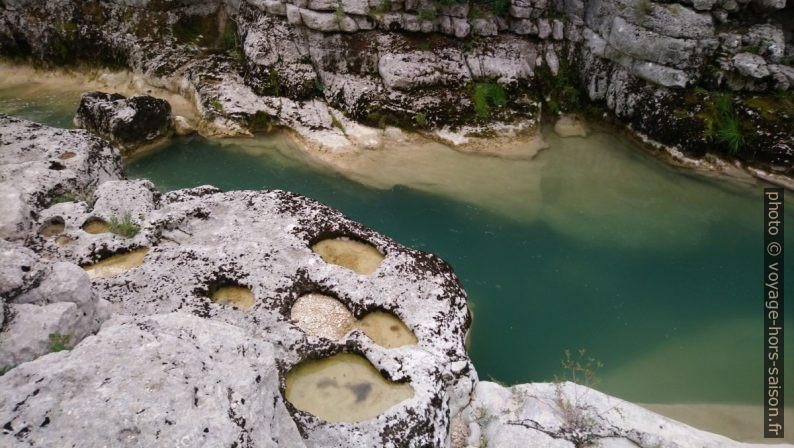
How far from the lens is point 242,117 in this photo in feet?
49.1

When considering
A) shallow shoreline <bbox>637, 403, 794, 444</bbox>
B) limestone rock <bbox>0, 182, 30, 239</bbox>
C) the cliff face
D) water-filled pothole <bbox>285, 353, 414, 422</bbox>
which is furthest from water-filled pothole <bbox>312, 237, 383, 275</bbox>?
the cliff face

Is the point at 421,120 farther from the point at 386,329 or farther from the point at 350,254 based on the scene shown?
the point at 386,329

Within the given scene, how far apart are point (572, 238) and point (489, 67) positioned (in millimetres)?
6189

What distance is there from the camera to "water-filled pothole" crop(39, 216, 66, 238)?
8590 mm

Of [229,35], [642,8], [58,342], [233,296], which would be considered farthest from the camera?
[229,35]

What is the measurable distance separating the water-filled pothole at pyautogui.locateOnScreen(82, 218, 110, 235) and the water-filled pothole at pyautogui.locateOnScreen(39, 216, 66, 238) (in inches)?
14.2

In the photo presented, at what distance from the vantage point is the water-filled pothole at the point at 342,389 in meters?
6.47

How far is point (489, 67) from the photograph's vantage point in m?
15.2

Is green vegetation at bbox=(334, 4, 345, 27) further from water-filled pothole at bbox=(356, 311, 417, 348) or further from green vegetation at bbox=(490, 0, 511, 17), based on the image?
water-filled pothole at bbox=(356, 311, 417, 348)

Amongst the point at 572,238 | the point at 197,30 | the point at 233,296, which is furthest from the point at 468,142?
the point at 197,30

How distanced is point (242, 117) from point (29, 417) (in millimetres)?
12364

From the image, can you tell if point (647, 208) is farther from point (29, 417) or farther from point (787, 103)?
point (29, 417)

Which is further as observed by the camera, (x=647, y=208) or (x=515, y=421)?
(x=647, y=208)

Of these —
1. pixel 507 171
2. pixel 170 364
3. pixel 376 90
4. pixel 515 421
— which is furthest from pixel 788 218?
pixel 170 364
